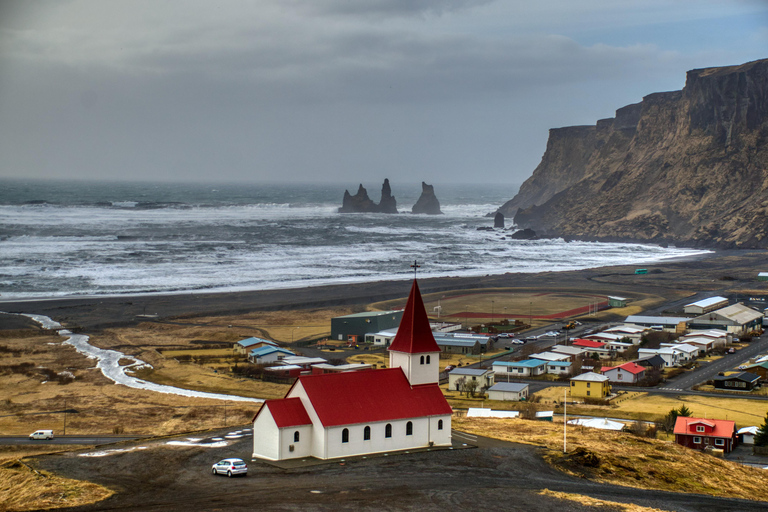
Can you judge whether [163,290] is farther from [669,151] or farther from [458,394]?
[669,151]

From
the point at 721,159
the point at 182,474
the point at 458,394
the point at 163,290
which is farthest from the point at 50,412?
the point at 721,159

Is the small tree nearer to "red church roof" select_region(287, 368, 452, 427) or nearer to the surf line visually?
"red church roof" select_region(287, 368, 452, 427)

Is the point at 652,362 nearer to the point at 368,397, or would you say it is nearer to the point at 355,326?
the point at 355,326

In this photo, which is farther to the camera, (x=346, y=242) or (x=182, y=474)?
(x=346, y=242)

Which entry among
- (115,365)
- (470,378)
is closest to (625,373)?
(470,378)

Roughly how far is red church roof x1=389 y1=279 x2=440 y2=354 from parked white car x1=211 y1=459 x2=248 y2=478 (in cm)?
824

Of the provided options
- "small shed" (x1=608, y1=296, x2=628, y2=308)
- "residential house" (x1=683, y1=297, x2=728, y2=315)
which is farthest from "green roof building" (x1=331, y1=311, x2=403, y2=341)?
"residential house" (x1=683, y1=297, x2=728, y2=315)

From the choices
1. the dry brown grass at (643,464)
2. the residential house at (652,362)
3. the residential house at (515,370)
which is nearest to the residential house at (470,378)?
the residential house at (515,370)

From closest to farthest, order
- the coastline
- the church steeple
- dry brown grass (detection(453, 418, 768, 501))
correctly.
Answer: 1. dry brown grass (detection(453, 418, 768, 501))
2. the church steeple
3. the coastline

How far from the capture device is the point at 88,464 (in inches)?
1176

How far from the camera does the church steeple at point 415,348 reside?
1292 inches

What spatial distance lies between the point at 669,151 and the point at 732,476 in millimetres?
Result: 162590

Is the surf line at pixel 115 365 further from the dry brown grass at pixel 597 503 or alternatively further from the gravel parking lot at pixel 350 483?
the dry brown grass at pixel 597 503

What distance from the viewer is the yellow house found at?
5066cm
